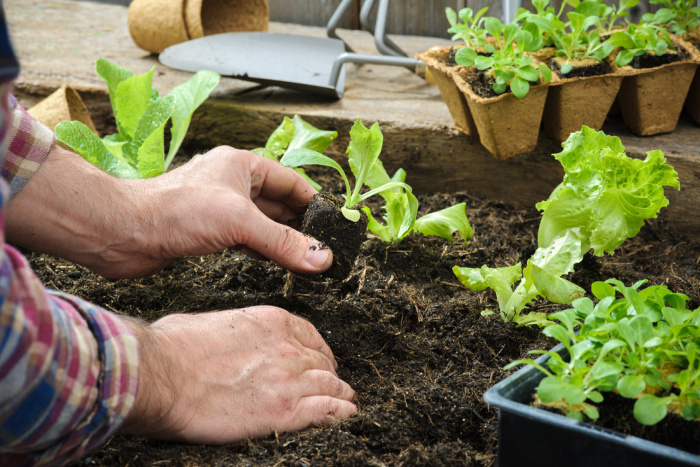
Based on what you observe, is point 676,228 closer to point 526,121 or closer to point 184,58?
point 526,121

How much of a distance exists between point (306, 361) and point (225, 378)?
15 cm

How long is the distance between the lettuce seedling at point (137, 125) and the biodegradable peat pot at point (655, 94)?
1.09 metres

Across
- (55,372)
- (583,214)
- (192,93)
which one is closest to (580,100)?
(583,214)

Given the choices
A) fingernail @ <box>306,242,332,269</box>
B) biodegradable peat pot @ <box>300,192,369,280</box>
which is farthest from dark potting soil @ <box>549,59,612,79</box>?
fingernail @ <box>306,242,332,269</box>

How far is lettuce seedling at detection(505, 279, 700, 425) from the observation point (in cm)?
69

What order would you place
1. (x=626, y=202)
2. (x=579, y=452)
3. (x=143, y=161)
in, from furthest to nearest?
(x=143, y=161) → (x=626, y=202) → (x=579, y=452)

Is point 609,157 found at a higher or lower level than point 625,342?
higher

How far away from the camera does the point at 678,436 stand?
708mm

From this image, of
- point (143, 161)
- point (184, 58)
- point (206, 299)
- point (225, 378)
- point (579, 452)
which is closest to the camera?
point (579, 452)

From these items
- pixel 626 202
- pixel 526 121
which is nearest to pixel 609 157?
pixel 626 202

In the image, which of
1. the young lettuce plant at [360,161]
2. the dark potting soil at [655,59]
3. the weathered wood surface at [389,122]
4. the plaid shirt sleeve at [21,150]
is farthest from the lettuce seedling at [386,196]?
the dark potting soil at [655,59]

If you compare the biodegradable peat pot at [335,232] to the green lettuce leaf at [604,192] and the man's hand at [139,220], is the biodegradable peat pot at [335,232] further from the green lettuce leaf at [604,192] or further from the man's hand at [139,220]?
the green lettuce leaf at [604,192]

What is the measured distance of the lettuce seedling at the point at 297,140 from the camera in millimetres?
1579

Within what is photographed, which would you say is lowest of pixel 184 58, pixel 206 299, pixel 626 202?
pixel 206 299
